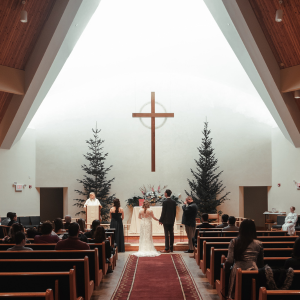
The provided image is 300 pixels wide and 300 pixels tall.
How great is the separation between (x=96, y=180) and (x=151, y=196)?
6.18 ft

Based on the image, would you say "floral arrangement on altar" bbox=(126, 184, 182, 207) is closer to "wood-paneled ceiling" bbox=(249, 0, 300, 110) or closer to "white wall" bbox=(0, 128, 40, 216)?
"white wall" bbox=(0, 128, 40, 216)

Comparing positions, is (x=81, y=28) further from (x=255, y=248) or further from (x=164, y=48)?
(x=255, y=248)

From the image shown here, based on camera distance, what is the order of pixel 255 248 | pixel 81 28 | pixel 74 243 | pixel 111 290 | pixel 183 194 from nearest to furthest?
1. pixel 255 248
2. pixel 74 243
3. pixel 111 290
4. pixel 81 28
5. pixel 183 194

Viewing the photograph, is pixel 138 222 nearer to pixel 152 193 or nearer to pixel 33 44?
pixel 152 193

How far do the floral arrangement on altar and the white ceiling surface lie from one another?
2919 mm

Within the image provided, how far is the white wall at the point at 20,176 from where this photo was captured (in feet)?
35.9

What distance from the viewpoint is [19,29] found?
7121 mm

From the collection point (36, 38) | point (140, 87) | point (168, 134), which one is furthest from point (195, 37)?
point (36, 38)

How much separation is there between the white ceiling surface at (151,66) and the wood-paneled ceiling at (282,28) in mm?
4652

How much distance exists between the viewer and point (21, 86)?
26.9ft

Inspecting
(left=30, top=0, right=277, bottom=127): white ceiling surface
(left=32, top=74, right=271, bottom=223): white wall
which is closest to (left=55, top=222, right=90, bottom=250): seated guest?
(left=32, top=74, right=271, bottom=223): white wall

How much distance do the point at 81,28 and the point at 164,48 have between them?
17.3ft

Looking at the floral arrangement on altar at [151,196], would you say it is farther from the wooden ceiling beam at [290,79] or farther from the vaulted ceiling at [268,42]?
the wooden ceiling beam at [290,79]

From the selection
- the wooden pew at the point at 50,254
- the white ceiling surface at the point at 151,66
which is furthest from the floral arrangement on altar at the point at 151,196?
the wooden pew at the point at 50,254
